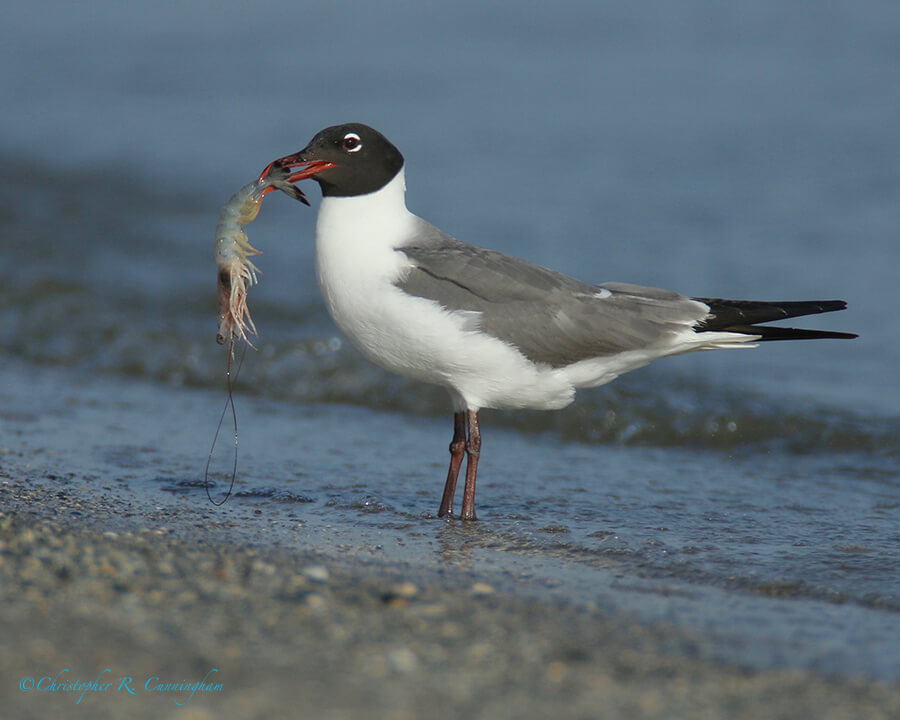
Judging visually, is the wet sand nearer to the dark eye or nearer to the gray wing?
the gray wing

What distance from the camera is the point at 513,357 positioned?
18.6 feet

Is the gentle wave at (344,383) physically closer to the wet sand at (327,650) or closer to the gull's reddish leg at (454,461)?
the gull's reddish leg at (454,461)

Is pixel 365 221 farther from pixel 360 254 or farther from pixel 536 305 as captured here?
pixel 536 305

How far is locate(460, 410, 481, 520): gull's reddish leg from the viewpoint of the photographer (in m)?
5.99

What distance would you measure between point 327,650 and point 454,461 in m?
2.69

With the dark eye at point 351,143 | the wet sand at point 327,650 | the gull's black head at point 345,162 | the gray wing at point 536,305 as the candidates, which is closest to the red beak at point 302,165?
the gull's black head at point 345,162

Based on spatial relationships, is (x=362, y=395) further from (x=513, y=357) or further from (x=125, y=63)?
(x=125, y=63)

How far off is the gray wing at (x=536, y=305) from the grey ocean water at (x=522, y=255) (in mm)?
996

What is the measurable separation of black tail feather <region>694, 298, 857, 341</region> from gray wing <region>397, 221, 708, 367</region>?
7cm

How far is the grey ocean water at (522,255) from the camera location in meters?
5.72

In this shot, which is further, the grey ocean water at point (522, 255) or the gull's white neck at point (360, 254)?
the grey ocean water at point (522, 255)

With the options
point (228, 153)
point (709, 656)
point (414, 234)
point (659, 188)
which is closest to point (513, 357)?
point (414, 234)

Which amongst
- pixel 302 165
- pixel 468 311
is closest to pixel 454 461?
pixel 468 311

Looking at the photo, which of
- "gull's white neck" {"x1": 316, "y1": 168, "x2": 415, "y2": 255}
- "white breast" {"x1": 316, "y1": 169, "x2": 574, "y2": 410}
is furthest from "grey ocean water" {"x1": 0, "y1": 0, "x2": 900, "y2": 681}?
"gull's white neck" {"x1": 316, "y1": 168, "x2": 415, "y2": 255}
